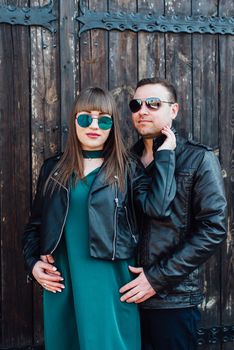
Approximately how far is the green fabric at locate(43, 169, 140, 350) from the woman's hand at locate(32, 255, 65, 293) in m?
0.03

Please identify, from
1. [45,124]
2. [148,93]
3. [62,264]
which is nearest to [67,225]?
[62,264]

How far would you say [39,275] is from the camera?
7.38 feet

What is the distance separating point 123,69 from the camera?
9.81 ft

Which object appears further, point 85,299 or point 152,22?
point 152,22

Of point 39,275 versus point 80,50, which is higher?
point 80,50

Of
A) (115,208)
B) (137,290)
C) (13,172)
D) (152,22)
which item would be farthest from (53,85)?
(137,290)

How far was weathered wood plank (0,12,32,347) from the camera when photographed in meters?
2.87

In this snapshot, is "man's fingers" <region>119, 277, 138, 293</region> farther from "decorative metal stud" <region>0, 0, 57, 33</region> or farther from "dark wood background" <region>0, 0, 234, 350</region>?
"decorative metal stud" <region>0, 0, 57, 33</region>

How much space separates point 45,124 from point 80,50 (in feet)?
1.37

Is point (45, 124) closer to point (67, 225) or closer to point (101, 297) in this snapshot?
point (67, 225)

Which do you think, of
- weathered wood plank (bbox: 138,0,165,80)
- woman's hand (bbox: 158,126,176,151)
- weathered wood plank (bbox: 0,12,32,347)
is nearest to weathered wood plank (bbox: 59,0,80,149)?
weathered wood plank (bbox: 0,12,32,347)

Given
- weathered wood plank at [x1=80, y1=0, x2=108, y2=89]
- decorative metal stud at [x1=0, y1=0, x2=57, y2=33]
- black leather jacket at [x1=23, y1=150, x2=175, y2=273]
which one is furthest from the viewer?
weathered wood plank at [x1=80, y1=0, x2=108, y2=89]

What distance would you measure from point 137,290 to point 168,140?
592 millimetres

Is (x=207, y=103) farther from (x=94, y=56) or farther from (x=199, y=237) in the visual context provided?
(x=199, y=237)
